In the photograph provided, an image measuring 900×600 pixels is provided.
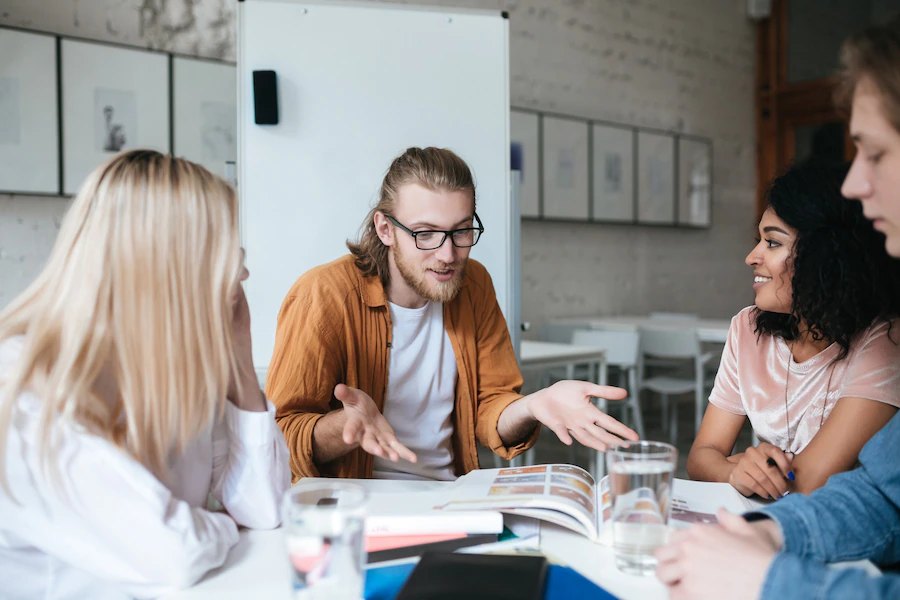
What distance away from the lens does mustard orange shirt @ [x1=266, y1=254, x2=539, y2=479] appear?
5.21 ft

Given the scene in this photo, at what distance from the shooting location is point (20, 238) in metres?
3.40

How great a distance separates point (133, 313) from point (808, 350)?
1.26 m

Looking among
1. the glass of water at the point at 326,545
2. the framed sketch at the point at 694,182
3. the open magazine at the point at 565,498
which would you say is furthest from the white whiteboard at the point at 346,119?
the framed sketch at the point at 694,182

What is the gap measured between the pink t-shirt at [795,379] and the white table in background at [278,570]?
662 mm

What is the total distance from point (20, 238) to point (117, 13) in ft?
3.81

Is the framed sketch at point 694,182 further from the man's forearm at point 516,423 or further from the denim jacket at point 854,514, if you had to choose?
the denim jacket at point 854,514

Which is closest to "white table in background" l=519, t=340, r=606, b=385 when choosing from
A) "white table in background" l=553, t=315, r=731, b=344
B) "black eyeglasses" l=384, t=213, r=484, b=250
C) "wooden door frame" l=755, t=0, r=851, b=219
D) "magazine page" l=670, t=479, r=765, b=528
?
"white table in background" l=553, t=315, r=731, b=344

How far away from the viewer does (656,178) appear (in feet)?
20.1

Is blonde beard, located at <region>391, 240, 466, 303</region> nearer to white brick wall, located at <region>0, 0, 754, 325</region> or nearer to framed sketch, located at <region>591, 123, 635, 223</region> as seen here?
white brick wall, located at <region>0, 0, 754, 325</region>

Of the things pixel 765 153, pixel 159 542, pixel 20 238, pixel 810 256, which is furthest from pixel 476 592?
pixel 765 153

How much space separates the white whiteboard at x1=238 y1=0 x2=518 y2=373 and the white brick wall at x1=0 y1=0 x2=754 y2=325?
154 cm

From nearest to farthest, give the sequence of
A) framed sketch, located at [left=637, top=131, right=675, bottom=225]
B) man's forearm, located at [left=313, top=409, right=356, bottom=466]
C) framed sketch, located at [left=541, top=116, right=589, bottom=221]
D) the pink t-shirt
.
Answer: the pink t-shirt, man's forearm, located at [left=313, top=409, right=356, bottom=466], framed sketch, located at [left=541, top=116, right=589, bottom=221], framed sketch, located at [left=637, top=131, right=675, bottom=225]

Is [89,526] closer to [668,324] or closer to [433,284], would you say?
[433,284]

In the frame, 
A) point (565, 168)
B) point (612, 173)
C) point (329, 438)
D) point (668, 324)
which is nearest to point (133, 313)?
point (329, 438)
